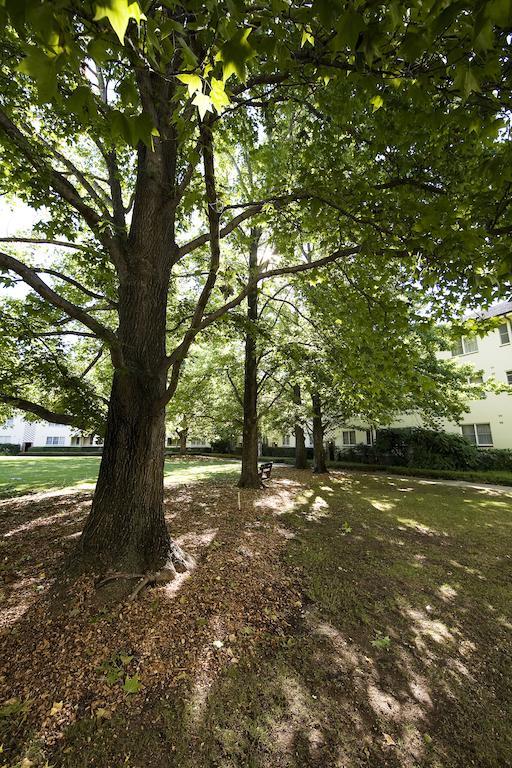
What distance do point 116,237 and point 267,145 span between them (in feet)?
12.8

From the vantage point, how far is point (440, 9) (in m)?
1.92

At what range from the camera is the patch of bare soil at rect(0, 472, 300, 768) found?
2.84 meters

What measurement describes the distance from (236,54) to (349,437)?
3088cm

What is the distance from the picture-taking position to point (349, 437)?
30.8 metres

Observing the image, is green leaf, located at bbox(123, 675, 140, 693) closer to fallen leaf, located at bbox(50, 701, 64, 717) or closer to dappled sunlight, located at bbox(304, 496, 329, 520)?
fallen leaf, located at bbox(50, 701, 64, 717)

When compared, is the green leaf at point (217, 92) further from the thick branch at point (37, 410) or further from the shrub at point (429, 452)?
the shrub at point (429, 452)

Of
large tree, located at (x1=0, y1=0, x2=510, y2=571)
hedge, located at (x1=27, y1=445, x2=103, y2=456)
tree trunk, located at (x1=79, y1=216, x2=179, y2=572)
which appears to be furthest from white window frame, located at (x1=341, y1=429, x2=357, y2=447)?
hedge, located at (x1=27, y1=445, x2=103, y2=456)

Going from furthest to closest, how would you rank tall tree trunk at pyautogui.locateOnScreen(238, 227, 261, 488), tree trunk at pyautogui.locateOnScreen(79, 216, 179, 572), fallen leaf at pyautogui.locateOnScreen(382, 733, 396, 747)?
1. tall tree trunk at pyautogui.locateOnScreen(238, 227, 261, 488)
2. tree trunk at pyautogui.locateOnScreen(79, 216, 179, 572)
3. fallen leaf at pyautogui.locateOnScreen(382, 733, 396, 747)

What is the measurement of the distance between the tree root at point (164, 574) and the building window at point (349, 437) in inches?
1052

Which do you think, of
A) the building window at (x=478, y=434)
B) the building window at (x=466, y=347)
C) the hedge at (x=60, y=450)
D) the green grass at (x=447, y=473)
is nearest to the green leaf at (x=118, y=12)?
the green grass at (x=447, y=473)

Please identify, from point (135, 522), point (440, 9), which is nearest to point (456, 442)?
point (135, 522)

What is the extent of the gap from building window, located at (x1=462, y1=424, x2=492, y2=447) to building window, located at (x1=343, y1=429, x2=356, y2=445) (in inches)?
380

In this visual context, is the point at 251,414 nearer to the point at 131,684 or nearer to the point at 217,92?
the point at 131,684

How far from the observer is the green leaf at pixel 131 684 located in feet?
9.93
